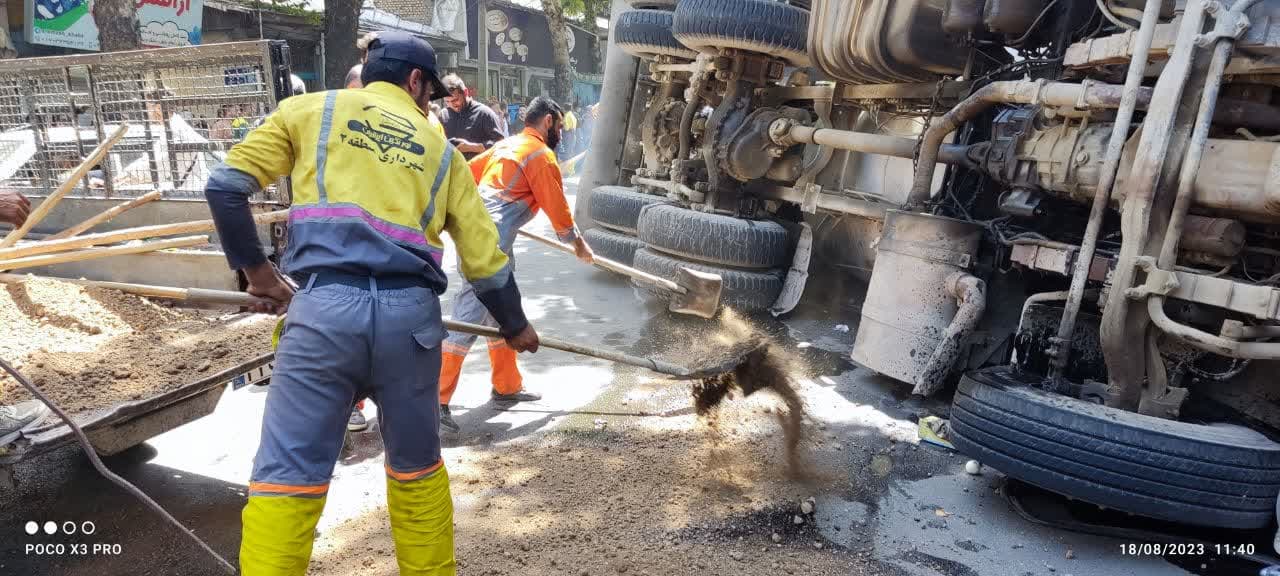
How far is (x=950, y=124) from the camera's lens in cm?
375

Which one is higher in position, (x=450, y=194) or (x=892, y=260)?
(x=450, y=194)

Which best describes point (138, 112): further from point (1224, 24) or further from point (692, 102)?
point (1224, 24)

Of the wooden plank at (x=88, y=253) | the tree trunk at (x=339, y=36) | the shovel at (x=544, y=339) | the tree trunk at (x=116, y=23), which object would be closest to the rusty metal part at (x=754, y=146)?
the shovel at (x=544, y=339)

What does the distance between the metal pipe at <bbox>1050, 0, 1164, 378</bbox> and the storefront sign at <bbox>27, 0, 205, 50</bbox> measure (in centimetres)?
1121

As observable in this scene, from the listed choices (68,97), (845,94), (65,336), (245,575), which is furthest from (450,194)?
(845,94)

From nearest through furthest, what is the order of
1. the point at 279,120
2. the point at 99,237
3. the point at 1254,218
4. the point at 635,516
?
the point at 279,120
the point at 1254,218
the point at 635,516
the point at 99,237

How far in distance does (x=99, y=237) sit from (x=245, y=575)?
2.14 meters

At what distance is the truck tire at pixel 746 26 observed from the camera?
16.8ft

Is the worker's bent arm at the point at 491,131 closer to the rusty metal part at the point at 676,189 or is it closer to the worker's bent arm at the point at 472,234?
the rusty metal part at the point at 676,189

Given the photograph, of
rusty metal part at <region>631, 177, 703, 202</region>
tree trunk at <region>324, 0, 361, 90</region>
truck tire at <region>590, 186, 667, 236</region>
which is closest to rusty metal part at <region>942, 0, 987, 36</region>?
rusty metal part at <region>631, 177, 703, 202</region>

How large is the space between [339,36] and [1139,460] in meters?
11.3

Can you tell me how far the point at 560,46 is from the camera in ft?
56.4

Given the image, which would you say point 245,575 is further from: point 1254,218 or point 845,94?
point 845,94

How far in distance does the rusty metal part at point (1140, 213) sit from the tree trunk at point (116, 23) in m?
9.00
